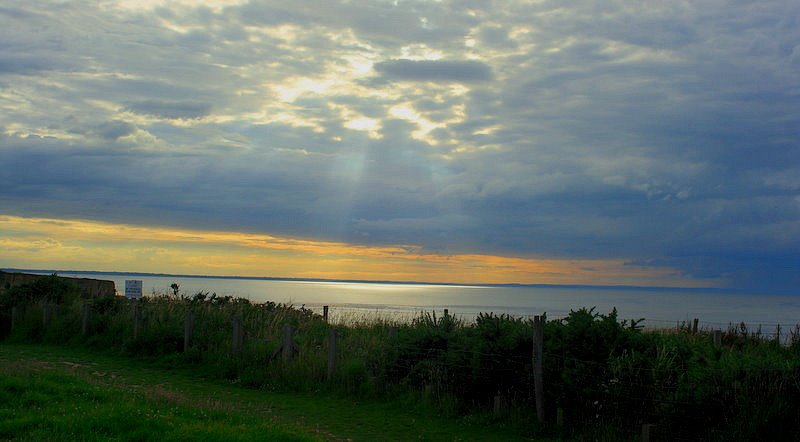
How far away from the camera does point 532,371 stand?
1423 cm

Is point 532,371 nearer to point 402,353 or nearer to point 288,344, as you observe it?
point 402,353

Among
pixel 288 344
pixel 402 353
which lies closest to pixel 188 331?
pixel 288 344

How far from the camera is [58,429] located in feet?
33.2

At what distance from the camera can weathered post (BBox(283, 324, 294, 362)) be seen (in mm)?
18922

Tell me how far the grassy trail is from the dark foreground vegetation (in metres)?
0.69

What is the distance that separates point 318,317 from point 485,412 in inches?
726

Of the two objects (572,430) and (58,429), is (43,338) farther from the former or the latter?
(572,430)

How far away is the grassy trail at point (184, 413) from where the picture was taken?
33.6 ft

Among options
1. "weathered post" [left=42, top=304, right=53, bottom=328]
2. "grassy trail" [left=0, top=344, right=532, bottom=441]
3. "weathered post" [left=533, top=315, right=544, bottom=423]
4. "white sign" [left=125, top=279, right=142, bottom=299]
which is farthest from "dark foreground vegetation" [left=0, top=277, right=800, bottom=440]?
"weathered post" [left=42, top=304, right=53, bottom=328]

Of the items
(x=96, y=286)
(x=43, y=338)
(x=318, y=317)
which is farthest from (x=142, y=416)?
(x=96, y=286)

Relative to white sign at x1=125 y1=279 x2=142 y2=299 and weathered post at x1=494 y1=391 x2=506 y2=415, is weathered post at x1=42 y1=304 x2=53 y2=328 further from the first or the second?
weathered post at x1=494 y1=391 x2=506 y2=415

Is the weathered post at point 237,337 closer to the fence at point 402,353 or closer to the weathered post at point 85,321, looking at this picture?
the fence at point 402,353

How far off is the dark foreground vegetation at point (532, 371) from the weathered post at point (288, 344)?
6 cm

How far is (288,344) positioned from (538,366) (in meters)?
8.01
